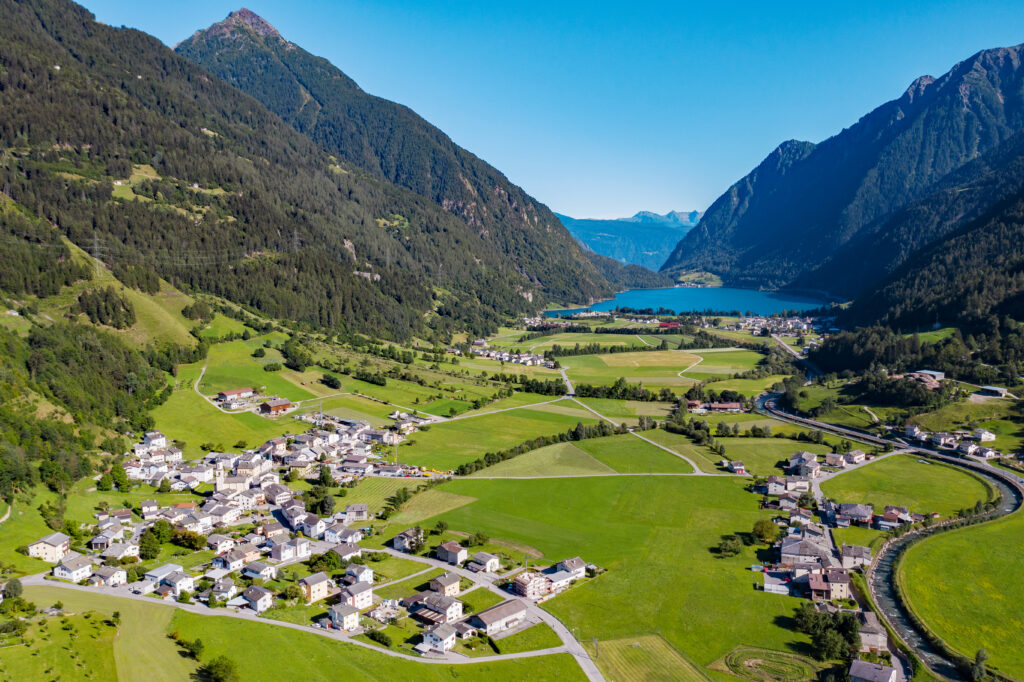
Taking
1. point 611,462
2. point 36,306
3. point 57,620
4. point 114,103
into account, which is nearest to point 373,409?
point 611,462

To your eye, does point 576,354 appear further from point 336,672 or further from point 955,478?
point 336,672

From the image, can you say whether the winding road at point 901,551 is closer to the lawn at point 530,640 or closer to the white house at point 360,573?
the lawn at point 530,640

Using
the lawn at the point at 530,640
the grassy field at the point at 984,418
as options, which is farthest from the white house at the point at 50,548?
the grassy field at the point at 984,418

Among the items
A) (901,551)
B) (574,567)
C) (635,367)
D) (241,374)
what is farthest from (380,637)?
(635,367)

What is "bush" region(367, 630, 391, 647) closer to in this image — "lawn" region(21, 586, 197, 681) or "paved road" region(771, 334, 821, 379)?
"lawn" region(21, 586, 197, 681)

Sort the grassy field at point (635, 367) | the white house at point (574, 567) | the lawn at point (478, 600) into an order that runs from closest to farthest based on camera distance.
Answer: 1. the lawn at point (478, 600)
2. the white house at point (574, 567)
3. the grassy field at point (635, 367)

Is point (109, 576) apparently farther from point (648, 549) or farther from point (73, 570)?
point (648, 549)
